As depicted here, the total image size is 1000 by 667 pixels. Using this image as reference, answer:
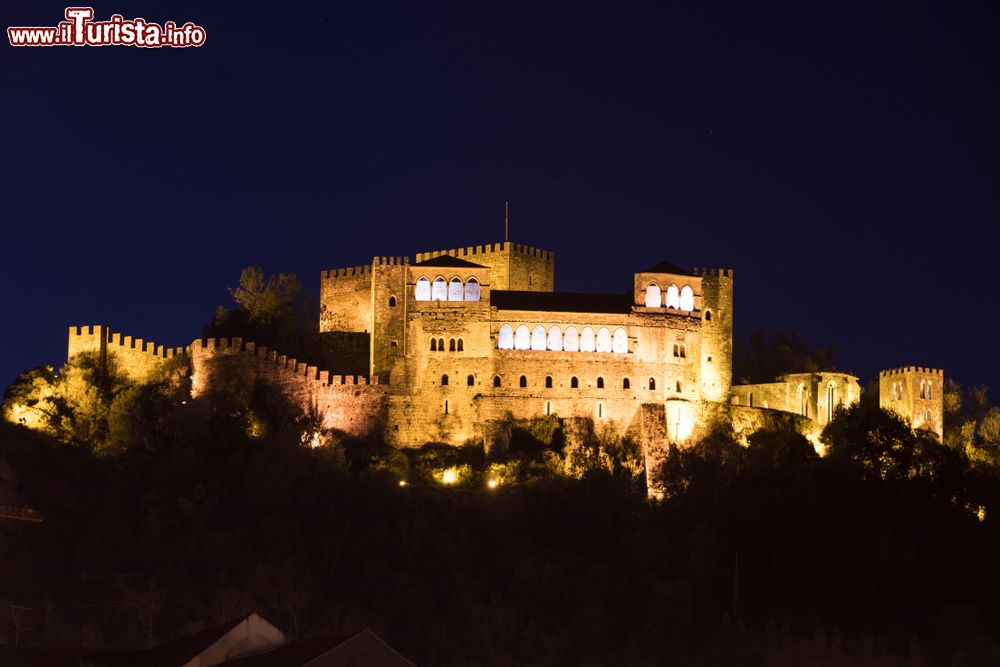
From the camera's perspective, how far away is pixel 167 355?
69.6 m

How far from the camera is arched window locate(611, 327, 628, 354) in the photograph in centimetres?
7038

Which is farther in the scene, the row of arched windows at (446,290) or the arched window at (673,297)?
the arched window at (673,297)

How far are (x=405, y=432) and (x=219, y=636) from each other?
95.9ft

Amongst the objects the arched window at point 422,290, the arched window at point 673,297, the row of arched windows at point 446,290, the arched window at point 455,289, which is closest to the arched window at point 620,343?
the arched window at point 673,297

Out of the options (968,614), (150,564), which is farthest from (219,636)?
(968,614)

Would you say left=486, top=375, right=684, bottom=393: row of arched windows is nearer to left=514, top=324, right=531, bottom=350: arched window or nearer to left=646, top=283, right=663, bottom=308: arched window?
left=514, top=324, right=531, bottom=350: arched window

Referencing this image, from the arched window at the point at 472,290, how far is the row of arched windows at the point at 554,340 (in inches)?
66.4

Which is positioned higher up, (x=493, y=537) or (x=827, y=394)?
(x=827, y=394)

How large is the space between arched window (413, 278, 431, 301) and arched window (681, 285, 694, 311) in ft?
33.7

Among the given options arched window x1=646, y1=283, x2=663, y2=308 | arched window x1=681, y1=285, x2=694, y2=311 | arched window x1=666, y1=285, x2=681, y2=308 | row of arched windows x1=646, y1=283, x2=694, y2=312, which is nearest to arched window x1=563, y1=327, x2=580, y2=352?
row of arched windows x1=646, y1=283, x2=694, y2=312

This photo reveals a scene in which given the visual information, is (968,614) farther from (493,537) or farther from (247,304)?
(247,304)

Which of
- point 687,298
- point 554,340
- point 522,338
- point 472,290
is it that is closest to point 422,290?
point 472,290

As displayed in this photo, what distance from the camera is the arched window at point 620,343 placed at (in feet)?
231

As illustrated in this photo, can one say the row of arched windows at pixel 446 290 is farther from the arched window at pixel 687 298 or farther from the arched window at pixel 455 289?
the arched window at pixel 687 298
